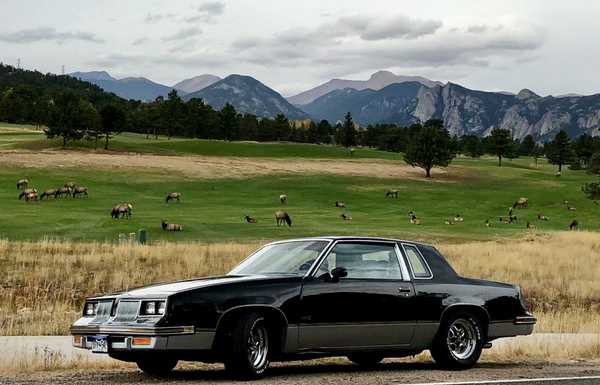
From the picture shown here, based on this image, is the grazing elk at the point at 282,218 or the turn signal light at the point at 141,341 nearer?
the turn signal light at the point at 141,341

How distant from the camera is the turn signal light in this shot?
1009 cm

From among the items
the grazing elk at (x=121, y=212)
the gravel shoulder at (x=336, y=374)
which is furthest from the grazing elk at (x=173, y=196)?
the gravel shoulder at (x=336, y=374)

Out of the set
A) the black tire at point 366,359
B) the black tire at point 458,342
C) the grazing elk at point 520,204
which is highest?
the black tire at point 458,342

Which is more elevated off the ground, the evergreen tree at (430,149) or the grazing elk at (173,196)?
the evergreen tree at (430,149)

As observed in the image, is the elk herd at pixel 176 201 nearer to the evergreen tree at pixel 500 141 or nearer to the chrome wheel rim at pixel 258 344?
the chrome wheel rim at pixel 258 344

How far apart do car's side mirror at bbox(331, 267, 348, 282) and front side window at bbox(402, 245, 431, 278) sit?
4.92 ft

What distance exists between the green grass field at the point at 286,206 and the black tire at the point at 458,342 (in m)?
30.8

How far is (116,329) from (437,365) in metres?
4.97

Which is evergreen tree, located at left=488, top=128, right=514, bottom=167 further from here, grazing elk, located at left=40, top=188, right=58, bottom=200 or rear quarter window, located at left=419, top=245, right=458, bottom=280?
rear quarter window, located at left=419, top=245, right=458, bottom=280

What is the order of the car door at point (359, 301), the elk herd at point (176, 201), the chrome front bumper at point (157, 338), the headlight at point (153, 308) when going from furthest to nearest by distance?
the elk herd at point (176, 201) → the car door at point (359, 301) → the headlight at point (153, 308) → the chrome front bumper at point (157, 338)

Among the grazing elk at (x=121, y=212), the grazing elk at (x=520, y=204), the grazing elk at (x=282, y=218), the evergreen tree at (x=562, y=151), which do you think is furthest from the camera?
the evergreen tree at (x=562, y=151)

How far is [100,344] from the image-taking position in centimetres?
1046

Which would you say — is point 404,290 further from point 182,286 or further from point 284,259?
point 182,286

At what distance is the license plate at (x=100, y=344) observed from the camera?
34.2ft
